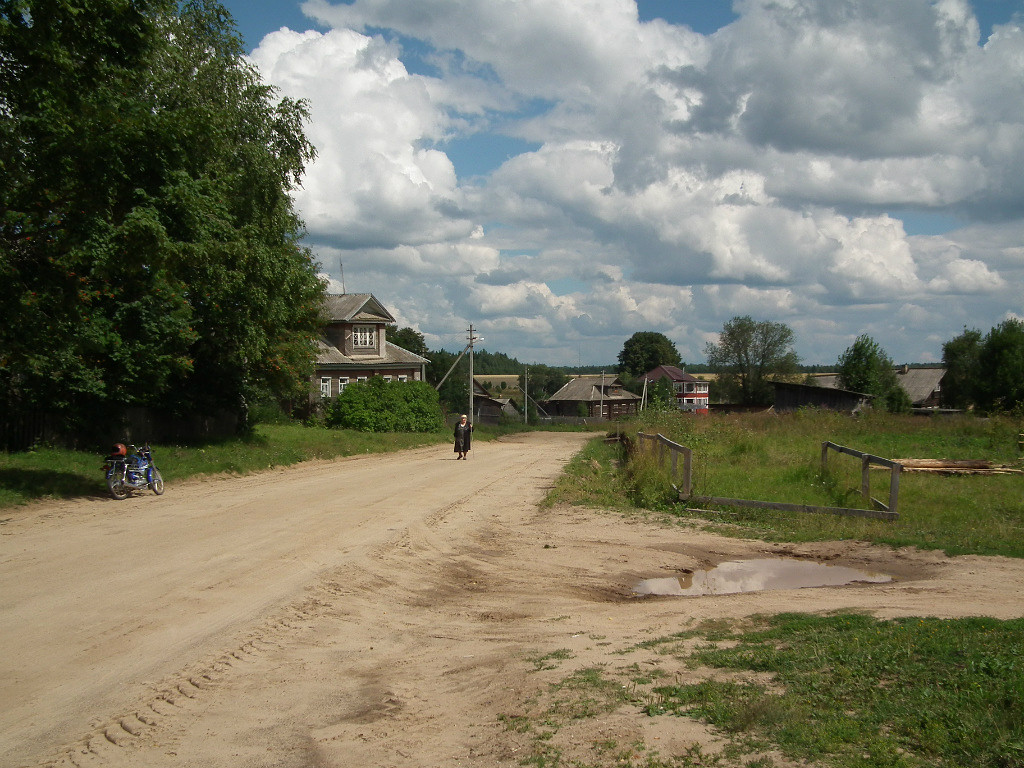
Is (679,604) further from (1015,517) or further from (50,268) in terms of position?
(50,268)

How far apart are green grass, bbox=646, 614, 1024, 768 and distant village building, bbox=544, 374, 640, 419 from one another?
92.0 metres

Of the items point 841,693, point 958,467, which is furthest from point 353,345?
point 841,693

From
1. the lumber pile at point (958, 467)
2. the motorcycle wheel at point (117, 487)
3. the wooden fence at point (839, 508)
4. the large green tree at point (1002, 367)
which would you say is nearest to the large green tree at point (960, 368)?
the large green tree at point (1002, 367)

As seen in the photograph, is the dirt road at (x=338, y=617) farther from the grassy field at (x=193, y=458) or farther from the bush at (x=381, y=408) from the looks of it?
the bush at (x=381, y=408)

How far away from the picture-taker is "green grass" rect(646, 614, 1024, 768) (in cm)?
451

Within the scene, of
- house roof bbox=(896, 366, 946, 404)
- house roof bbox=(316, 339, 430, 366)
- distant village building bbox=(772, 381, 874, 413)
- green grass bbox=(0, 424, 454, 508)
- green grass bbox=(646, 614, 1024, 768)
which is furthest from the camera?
house roof bbox=(896, 366, 946, 404)

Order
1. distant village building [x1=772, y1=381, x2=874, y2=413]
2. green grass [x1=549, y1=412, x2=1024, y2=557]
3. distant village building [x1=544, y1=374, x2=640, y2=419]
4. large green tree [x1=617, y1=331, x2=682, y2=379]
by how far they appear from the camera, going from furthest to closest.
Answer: large green tree [x1=617, y1=331, x2=682, y2=379], distant village building [x1=544, y1=374, x2=640, y2=419], distant village building [x1=772, y1=381, x2=874, y2=413], green grass [x1=549, y1=412, x2=1024, y2=557]

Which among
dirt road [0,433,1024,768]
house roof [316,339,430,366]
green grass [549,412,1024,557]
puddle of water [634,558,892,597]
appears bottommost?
puddle of water [634,558,892,597]

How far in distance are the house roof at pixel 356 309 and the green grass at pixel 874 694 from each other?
51714mm

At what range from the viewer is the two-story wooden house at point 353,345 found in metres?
55.9

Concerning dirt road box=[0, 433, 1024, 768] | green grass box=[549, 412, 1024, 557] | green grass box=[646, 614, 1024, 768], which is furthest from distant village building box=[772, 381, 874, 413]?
green grass box=[646, 614, 1024, 768]

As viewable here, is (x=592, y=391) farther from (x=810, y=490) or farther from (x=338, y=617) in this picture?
(x=338, y=617)

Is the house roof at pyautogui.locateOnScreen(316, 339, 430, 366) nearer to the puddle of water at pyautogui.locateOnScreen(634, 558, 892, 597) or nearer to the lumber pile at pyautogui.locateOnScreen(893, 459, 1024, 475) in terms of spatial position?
the lumber pile at pyautogui.locateOnScreen(893, 459, 1024, 475)

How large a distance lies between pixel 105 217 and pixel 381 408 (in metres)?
27.8
